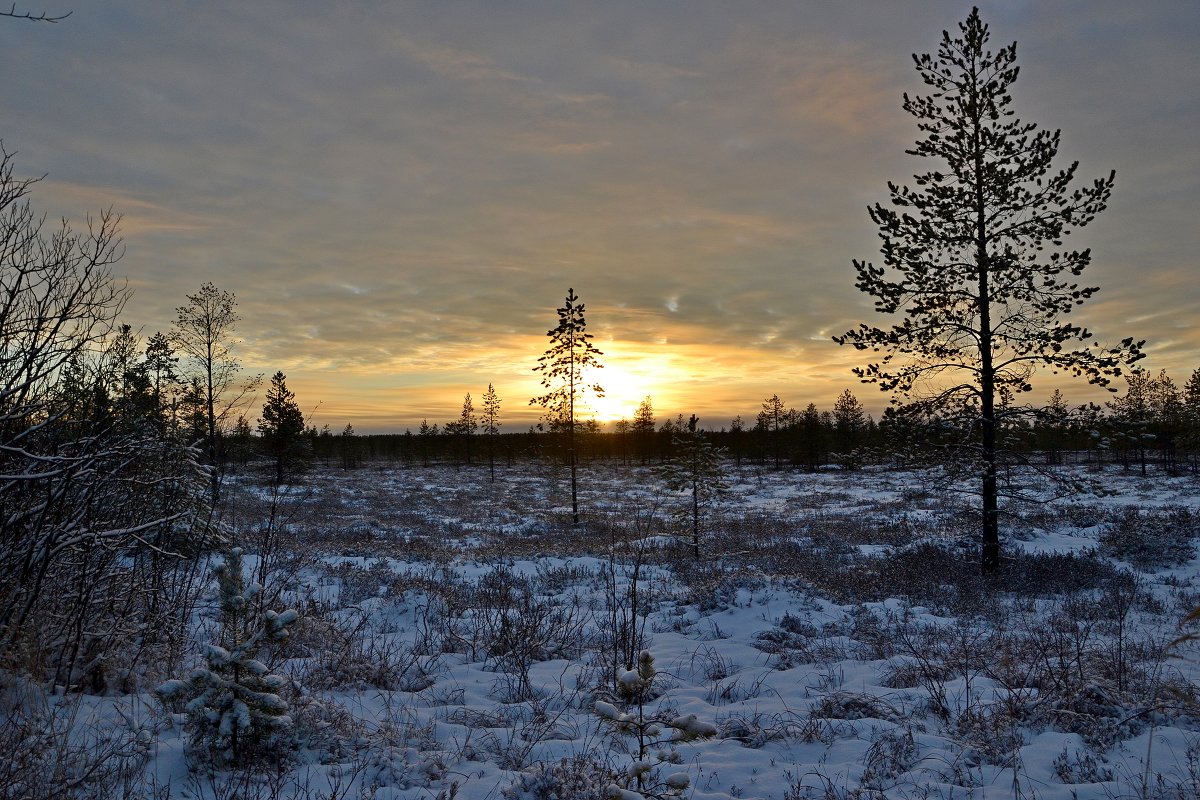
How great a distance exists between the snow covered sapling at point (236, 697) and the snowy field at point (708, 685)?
0.16 metres

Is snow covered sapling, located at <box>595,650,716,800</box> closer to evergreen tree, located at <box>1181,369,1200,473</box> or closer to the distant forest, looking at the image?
the distant forest

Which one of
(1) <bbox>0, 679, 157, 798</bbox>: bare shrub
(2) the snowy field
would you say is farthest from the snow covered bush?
(1) <bbox>0, 679, 157, 798</bbox>: bare shrub

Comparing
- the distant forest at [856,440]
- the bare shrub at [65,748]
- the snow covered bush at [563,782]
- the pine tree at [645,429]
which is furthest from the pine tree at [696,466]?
the pine tree at [645,429]

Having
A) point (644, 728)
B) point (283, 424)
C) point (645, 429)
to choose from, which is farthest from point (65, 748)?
point (645, 429)

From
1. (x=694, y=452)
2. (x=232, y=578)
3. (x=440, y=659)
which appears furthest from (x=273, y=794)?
(x=694, y=452)

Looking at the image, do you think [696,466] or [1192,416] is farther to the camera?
[1192,416]

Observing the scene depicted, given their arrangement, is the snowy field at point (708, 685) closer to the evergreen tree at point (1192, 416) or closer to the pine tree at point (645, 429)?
the evergreen tree at point (1192, 416)

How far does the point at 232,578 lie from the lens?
4.02 m

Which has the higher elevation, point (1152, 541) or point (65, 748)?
point (65, 748)

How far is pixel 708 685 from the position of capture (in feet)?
20.5

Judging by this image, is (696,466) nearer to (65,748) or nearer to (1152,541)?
(1152,541)

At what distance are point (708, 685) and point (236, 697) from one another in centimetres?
435

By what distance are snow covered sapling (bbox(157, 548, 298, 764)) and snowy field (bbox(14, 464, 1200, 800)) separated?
164 mm

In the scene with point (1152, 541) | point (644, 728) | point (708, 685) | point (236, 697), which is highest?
point (644, 728)
